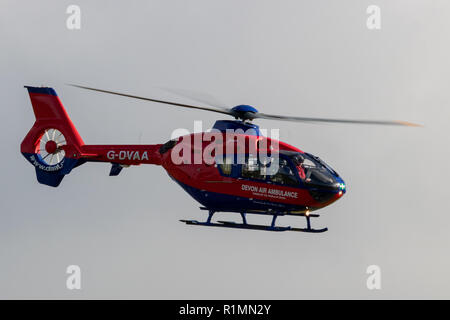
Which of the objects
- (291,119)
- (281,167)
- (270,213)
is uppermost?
(291,119)

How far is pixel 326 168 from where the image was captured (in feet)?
83.1

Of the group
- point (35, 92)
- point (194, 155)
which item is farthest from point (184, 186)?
point (35, 92)

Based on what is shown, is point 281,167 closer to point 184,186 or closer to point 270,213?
point 270,213

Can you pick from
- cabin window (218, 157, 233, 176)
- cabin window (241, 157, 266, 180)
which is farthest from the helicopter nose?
cabin window (218, 157, 233, 176)

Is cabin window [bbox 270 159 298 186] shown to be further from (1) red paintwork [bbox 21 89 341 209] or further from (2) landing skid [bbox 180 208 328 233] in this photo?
(2) landing skid [bbox 180 208 328 233]

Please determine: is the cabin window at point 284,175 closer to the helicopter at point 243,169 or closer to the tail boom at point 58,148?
the helicopter at point 243,169

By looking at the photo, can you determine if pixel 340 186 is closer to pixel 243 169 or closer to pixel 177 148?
pixel 243 169

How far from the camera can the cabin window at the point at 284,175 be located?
25.1 metres

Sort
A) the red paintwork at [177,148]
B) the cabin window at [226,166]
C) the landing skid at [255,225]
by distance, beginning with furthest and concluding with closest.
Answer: the cabin window at [226,166]
the red paintwork at [177,148]
the landing skid at [255,225]

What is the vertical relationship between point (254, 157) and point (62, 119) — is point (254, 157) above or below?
below

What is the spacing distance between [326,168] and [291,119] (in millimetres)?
2249

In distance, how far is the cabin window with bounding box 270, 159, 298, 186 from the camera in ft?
82.3

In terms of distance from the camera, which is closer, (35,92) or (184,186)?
(184,186)

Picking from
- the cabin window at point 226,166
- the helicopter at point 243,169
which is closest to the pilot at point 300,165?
the helicopter at point 243,169
